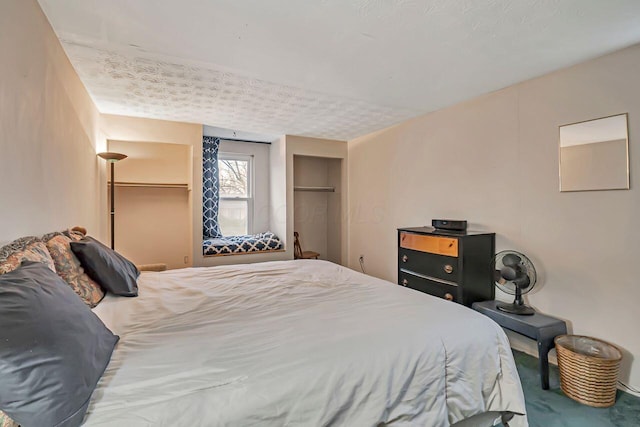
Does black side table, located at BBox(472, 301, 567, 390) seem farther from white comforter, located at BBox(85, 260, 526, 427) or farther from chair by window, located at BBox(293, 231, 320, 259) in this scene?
chair by window, located at BBox(293, 231, 320, 259)

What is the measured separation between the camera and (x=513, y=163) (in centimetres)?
263

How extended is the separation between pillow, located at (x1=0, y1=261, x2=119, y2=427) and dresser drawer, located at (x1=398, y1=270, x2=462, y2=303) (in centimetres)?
250

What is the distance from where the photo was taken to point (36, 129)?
5.43ft

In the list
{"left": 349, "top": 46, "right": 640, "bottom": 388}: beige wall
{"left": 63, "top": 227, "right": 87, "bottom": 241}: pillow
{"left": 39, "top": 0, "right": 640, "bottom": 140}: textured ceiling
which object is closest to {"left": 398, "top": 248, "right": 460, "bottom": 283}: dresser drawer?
{"left": 349, "top": 46, "right": 640, "bottom": 388}: beige wall

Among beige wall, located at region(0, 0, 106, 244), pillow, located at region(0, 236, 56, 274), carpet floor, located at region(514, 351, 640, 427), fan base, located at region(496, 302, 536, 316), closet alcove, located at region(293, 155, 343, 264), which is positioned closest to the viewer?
pillow, located at region(0, 236, 56, 274)

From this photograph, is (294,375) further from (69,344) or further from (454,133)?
(454,133)

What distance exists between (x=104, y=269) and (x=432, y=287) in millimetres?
2626

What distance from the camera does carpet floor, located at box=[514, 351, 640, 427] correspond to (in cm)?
171

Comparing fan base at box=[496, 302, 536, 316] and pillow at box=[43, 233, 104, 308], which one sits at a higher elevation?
pillow at box=[43, 233, 104, 308]

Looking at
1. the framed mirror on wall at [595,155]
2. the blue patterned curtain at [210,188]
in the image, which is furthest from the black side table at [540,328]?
the blue patterned curtain at [210,188]

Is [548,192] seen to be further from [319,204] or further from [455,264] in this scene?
[319,204]

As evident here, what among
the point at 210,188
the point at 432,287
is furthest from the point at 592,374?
the point at 210,188

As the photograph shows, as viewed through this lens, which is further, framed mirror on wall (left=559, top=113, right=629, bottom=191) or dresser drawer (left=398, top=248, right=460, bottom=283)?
dresser drawer (left=398, top=248, right=460, bottom=283)

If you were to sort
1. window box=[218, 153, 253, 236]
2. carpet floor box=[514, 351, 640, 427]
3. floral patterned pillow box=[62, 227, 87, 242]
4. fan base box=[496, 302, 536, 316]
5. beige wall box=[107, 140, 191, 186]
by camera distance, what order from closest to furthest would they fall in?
carpet floor box=[514, 351, 640, 427]
floral patterned pillow box=[62, 227, 87, 242]
fan base box=[496, 302, 536, 316]
beige wall box=[107, 140, 191, 186]
window box=[218, 153, 253, 236]
